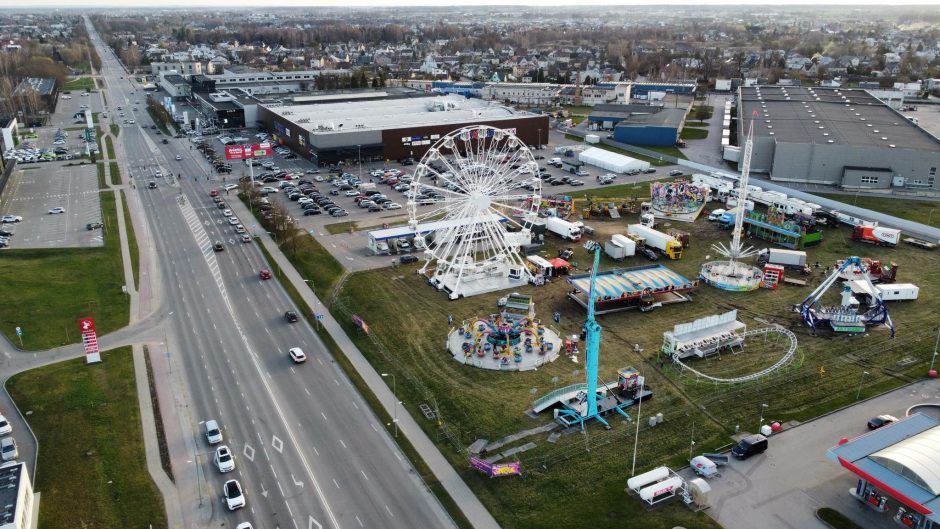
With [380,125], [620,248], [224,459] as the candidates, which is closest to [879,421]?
[620,248]

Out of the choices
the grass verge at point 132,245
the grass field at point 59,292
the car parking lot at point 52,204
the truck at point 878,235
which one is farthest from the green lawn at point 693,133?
the car parking lot at point 52,204

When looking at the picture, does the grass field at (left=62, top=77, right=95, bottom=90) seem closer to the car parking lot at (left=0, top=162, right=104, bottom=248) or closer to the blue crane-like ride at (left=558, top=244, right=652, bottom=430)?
the car parking lot at (left=0, top=162, right=104, bottom=248)

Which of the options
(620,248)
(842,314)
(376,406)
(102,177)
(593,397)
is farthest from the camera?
(102,177)

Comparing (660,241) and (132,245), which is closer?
(660,241)

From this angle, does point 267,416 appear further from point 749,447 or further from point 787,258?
point 787,258

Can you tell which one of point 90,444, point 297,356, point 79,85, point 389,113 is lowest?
point 90,444

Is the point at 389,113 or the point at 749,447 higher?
the point at 389,113

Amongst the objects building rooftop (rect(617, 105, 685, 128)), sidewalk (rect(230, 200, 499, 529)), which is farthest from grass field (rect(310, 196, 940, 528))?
building rooftop (rect(617, 105, 685, 128))
